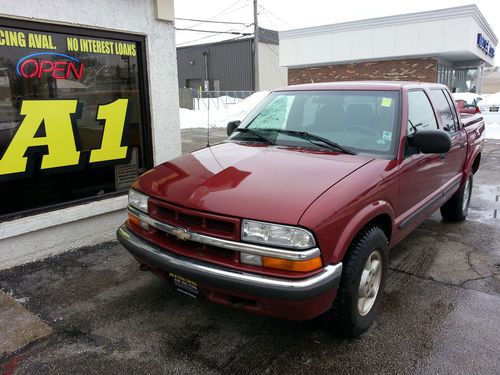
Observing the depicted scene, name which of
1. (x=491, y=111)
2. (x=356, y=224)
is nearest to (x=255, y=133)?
(x=356, y=224)

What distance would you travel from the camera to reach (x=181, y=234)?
8.94 ft

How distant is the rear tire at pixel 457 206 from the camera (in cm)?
543

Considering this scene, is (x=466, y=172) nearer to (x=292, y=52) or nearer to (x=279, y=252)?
(x=279, y=252)

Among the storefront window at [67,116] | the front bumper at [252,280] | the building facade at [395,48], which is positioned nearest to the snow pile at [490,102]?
the building facade at [395,48]

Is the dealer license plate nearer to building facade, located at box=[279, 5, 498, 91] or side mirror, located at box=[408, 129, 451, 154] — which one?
side mirror, located at box=[408, 129, 451, 154]

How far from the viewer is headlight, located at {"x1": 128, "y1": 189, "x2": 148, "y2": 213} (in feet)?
10.2

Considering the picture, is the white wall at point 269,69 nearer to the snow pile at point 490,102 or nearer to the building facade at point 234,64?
the building facade at point 234,64

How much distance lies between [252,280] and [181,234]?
594 mm

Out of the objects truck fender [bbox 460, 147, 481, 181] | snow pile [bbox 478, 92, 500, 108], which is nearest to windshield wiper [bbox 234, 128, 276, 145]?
truck fender [bbox 460, 147, 481, 181]

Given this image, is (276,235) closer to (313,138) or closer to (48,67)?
(313,138)

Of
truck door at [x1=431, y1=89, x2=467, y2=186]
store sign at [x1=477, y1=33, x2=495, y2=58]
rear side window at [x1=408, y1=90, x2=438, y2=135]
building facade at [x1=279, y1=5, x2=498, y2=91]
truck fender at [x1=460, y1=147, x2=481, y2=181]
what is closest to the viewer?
rear side window at [x1=408, y1=90, x2=438, y2=135]

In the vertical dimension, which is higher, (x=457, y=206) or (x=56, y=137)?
(x=56, y=137)

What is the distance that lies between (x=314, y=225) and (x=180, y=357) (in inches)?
51.8

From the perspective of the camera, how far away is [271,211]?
8.11 ft
